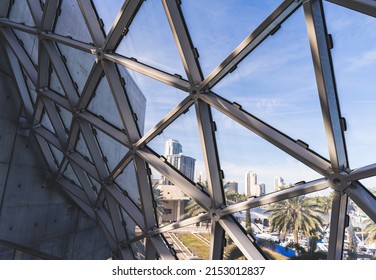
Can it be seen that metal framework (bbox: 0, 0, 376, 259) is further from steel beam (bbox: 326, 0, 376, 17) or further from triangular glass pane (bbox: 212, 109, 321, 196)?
triangular glass pane (bbox: 212, 109, 321, 196)

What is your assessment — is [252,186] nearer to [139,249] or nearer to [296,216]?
[296,216]

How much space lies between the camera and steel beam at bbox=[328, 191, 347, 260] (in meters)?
5.01

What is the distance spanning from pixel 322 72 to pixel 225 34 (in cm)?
259

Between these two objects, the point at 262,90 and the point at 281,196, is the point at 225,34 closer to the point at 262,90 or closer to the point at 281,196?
the point at 262,90

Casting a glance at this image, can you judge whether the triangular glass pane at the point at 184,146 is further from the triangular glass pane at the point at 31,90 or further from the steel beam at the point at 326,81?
the triangular glass pane at the point at 31,90

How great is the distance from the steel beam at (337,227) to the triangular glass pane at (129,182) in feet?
32.8

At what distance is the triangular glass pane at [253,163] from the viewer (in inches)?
236

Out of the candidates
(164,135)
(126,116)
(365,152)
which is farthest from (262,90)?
(126,116)

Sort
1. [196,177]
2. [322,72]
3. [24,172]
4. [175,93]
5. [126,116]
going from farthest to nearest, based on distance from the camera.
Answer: [24,172] → [126,116] → [196,177] → [175,93] → [322,72]

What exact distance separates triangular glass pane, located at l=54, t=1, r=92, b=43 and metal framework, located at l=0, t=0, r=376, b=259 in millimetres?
301

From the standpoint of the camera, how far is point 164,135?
32.0ft

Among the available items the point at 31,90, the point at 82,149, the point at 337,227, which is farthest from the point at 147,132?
the point at 31,90

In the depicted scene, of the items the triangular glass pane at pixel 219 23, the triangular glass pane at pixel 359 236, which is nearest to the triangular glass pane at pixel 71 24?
the triangular glass pane at pixel 219 23
